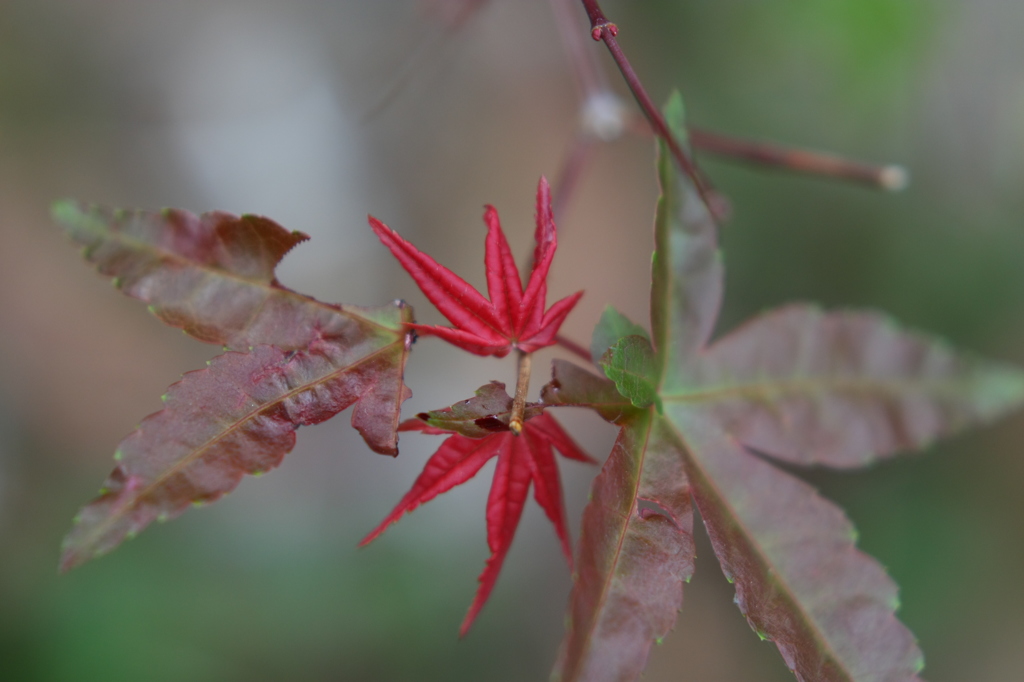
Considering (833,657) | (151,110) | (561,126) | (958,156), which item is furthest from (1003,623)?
(151,110)

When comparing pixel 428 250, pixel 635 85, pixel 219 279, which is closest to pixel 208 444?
pixel 219 279

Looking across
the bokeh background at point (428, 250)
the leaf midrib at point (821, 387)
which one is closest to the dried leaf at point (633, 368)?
the leaf midrib at point (821, 387)

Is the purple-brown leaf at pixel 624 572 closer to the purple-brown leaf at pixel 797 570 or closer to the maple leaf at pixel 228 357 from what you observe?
the purple-brown leaf at pixel 797 570

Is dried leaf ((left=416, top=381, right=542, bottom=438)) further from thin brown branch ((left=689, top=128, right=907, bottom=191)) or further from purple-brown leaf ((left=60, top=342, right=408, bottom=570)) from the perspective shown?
thin brown branch ((left=689, top=128, right=907, bottom=191))

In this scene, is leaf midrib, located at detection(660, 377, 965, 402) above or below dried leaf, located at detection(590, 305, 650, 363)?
above

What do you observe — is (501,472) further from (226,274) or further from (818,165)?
(818,165)

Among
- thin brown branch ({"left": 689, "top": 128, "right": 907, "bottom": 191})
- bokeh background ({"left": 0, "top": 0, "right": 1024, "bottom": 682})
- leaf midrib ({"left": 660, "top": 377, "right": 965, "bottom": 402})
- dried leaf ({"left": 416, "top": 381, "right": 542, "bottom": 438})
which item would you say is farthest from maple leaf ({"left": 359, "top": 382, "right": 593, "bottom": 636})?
bokeh background ({"left": 0, "top": 0, "right": 1024, "bottom": 682})

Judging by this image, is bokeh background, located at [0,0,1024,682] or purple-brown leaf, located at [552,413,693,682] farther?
bokeh background, located at [0,0,1024,682]
